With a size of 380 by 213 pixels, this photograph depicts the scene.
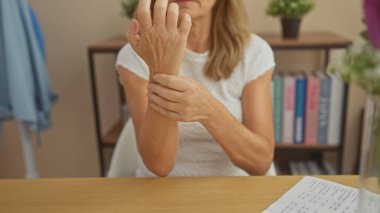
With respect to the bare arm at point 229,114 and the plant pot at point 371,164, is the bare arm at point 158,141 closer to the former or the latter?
the bare arm at point 229,114

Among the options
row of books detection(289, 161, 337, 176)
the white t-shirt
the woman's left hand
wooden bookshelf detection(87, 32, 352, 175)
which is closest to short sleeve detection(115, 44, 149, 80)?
the white t-shirt

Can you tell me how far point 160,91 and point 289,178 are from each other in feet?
1.05

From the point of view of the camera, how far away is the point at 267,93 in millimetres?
1064


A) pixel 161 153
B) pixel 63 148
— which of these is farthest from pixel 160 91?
pixel 63 148

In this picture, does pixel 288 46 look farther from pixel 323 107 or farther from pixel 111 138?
pixel 111 138

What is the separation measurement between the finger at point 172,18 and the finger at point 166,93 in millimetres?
118

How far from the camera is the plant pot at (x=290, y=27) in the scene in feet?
5.03

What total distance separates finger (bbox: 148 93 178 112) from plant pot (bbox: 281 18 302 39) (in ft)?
3.07

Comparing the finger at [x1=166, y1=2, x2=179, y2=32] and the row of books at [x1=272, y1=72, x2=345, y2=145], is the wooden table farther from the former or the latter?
the row of books at [x1=272, y1=72, x2=345, y2=145]

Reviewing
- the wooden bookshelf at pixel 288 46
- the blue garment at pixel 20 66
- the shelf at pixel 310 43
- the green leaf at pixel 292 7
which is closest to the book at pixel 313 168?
the wooden bookshelf at pixel 288 46

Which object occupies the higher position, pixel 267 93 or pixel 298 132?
pixel 267 93

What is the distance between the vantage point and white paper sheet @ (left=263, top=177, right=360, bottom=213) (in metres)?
0.67

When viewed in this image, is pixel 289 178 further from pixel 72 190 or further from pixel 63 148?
pixel 63 148

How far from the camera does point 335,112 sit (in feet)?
5.07
